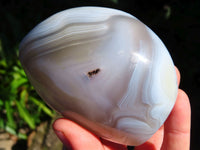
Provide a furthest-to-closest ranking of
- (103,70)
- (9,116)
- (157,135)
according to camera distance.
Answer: (9,116) → (157,135) → (103,70)

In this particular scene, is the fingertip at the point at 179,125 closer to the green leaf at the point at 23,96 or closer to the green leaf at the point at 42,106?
the green leaf at the point at 42,106

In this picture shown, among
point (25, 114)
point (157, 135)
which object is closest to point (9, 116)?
point (25, 114)

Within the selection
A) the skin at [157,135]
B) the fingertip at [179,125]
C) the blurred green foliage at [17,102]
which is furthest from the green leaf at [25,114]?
the fingertip at [179,125]

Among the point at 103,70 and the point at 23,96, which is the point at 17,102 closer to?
the point at 23,96

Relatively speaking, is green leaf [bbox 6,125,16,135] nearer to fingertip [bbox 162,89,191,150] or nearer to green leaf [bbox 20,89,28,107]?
green leaf [bbox 20,89,28,107]

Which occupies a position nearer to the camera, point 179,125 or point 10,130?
point 179,125

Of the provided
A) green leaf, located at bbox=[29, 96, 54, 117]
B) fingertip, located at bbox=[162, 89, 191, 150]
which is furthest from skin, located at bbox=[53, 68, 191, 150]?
green leaf, located at bbox=[29, 96, 54, 117]

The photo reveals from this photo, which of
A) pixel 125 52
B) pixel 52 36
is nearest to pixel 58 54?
pixel 52 36
